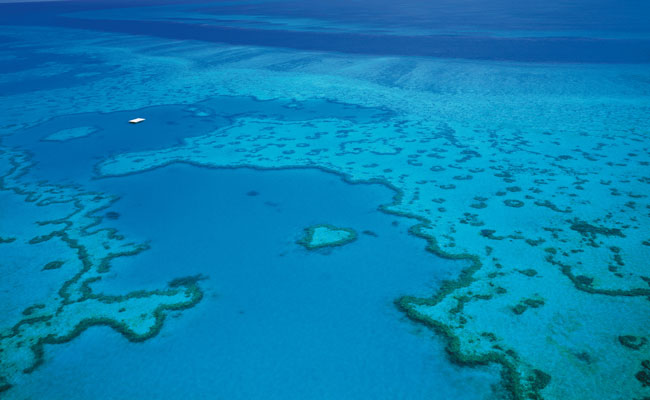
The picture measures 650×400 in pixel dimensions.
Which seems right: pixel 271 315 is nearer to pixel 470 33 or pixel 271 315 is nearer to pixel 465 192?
pixel 465 192

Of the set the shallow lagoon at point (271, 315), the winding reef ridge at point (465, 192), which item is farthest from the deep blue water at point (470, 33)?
the shallow lagoon at point (271, 315)

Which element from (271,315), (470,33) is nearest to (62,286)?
(271,315)

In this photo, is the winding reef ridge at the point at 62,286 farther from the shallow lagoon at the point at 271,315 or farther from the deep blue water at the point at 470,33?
the deep blue water at the point at 470,33

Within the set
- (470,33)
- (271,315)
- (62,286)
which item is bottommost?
(62,286)

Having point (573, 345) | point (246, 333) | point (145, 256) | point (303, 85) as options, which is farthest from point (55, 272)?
point (303, 85)

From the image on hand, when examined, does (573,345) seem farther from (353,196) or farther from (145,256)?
(145,256)
